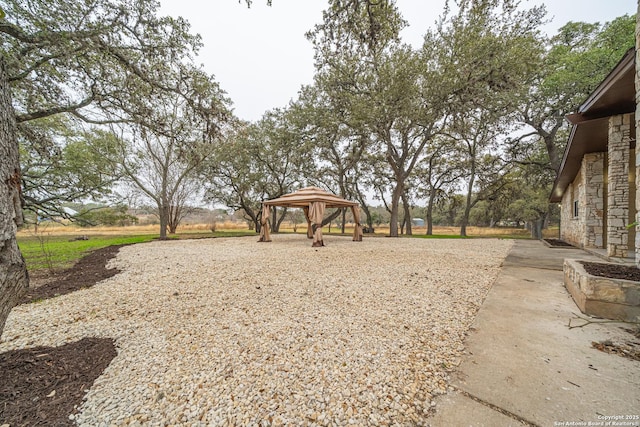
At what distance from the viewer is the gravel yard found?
4.78ft

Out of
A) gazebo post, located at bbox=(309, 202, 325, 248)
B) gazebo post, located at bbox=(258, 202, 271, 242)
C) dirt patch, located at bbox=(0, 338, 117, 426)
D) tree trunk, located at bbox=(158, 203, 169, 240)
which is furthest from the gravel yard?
tree trunk, located at bbox=(158, 203, 169, 240)

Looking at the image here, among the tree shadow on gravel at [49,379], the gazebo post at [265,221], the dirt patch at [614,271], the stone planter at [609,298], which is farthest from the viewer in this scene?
the gazebo post at [265,221]

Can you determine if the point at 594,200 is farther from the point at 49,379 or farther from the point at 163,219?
the point at 163,219

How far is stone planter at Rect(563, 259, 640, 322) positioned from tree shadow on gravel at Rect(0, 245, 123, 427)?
4.73 metres

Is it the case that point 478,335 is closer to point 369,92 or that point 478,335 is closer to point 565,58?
point 369,92

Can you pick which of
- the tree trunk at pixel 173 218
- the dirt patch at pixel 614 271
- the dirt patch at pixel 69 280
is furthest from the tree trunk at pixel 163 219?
the dirt patch at pixel 614 271

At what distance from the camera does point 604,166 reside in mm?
6738

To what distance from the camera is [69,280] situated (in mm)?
4523

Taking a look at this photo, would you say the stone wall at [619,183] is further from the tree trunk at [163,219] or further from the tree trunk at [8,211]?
the tree trunk at [163,219]

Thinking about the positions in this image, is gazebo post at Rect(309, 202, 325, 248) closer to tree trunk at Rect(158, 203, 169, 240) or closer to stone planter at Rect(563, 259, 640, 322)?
stone planter at Rect(563, 259, 640, 322)

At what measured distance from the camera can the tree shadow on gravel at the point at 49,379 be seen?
4.57ft

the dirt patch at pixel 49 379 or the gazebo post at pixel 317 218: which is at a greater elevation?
the gazebo post at pixel 317 218

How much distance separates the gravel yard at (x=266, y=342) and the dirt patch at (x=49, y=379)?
95 mm

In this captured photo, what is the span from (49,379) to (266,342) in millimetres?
1559
